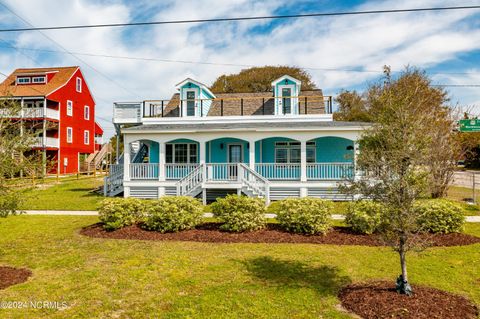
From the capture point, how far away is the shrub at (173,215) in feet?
32.8

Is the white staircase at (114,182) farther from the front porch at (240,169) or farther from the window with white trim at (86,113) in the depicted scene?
the window with white trim at (86,113)

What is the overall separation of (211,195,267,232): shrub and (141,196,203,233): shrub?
711 millimetres

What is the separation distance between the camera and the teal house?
1617 cm

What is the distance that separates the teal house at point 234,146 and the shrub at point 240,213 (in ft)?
15.4

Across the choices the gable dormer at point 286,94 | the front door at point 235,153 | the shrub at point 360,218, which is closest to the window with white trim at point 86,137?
the front door at point 235,153

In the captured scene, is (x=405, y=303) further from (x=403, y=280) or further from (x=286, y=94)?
(x=286, y=94)

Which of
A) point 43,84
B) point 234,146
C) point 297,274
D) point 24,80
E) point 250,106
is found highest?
point 24,80

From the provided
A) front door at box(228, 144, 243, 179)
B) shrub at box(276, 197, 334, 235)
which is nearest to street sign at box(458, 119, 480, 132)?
front door at box(228, 144, 243, 179)

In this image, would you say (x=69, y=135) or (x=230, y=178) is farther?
(x=69, y=135)

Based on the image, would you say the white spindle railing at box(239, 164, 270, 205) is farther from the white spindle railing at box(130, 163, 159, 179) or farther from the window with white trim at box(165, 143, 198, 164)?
the white spindle railing at box(130, 163, 159, 179)

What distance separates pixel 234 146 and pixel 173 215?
32.7 feet

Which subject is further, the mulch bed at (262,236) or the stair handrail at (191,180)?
the stair handrail at (191,180)

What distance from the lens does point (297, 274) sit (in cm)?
641

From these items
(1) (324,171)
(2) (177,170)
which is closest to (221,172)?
(2) (177,170)
